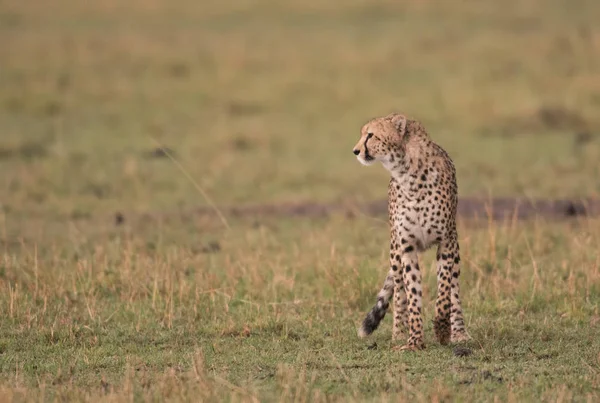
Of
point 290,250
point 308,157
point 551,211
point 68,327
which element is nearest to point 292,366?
point 68,327

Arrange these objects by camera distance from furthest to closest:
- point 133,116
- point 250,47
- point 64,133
Answer: 1. point 250,47
2. point 133,116
3. point 64,133

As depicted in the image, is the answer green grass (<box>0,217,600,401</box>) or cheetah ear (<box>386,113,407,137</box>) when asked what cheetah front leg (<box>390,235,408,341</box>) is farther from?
cheetah ear (<box>386,113,407,137</box>)

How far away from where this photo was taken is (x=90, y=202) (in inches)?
454

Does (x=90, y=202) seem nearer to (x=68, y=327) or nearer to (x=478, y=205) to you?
(x=478, y=205)

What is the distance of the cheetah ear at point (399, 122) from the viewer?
6.11 metres

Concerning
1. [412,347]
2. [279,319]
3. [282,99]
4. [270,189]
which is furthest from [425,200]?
[282,99]

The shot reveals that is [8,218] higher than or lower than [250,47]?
lower

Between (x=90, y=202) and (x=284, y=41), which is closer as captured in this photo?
(x=90, y=202)

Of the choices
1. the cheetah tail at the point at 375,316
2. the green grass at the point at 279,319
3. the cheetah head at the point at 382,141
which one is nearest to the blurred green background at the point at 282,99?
the green grass at the point at 279,319

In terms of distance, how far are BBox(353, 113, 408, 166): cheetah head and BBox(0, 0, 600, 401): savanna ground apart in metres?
0.97

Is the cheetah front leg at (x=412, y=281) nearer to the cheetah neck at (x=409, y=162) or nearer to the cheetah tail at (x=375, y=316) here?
the cheetah tail at (x=375, y=316)

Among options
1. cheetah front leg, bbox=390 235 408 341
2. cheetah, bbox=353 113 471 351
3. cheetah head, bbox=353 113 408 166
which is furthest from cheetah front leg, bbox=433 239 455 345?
cheetah head, bbox=353 113 408 166

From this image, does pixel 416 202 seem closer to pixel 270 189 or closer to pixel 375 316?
pixel 375 316

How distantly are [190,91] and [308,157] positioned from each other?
13.5ft
